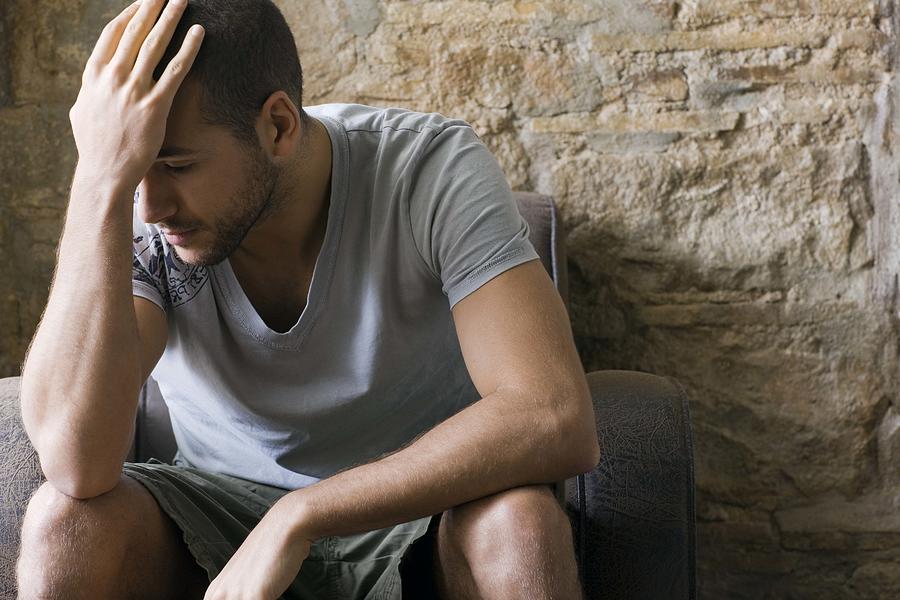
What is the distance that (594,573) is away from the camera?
4.54 ft

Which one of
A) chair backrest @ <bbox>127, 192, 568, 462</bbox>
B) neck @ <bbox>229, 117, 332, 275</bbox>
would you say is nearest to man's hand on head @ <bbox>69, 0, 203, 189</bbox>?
neck @ <bbox>229, 117, 332, 275</bbox>

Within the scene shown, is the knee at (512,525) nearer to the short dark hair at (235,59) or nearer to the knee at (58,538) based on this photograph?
the knee at (58,538)

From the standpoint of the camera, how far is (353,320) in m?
1.55

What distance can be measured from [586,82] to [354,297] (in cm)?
85

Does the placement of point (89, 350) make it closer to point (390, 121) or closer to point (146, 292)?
point (146, 292)

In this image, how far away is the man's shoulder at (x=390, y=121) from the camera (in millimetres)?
1589

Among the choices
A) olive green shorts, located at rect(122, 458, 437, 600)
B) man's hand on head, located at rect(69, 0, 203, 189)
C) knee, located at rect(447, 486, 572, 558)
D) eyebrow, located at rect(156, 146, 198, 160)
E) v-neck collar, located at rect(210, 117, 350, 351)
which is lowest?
olive green shorts, located at rect(122, 458, 437, 600)

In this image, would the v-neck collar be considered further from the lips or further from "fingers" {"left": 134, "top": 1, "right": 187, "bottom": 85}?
"fingers" {"left": 134, "top": 1, "right": 187, "bottom": 85}

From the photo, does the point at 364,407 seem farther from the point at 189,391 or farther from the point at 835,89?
the point at 835,89

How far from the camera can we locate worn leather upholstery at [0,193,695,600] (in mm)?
1374

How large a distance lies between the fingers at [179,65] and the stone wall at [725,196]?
86 cm

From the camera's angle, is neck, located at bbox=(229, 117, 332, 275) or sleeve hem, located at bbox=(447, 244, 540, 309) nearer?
sleeve hem, located at bbox=(447, 244, 540, 309)

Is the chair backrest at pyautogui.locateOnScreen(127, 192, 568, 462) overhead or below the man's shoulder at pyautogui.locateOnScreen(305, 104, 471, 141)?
below

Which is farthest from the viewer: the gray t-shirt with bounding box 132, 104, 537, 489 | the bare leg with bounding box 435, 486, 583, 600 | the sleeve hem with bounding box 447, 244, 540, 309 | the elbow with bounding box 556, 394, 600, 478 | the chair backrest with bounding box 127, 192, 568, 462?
the chair backrest with bounding box 127, 192, 568, 462
